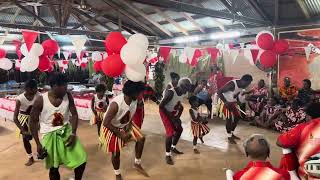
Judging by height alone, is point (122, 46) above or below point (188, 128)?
above

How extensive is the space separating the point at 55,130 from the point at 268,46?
500 centimetres

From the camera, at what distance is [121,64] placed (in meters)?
4.61

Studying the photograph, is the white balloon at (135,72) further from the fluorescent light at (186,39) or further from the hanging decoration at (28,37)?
the fluorescent light at (186,39)

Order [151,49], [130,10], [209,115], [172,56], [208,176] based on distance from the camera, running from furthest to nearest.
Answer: [172,56], [151,49], [130,10], [209,115], [208,176]

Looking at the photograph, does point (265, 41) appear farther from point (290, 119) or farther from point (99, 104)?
point (99, 104)

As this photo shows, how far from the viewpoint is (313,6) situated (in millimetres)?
8297

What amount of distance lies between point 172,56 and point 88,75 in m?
5.19

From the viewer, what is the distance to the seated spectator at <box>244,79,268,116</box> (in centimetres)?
827

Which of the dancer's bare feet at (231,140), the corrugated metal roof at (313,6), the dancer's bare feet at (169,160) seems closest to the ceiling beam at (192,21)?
the corrugated metal roof at (313,6)

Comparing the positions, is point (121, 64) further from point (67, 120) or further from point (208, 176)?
point (208, 176)

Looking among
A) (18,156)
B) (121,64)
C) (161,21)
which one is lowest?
(18,156)

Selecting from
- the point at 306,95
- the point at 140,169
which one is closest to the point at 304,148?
the point at 140,169

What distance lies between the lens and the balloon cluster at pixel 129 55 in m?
4.19

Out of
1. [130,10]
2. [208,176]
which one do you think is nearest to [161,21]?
[130,10]
